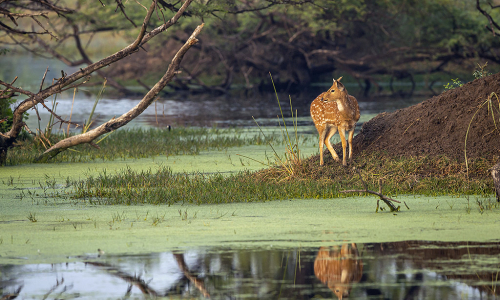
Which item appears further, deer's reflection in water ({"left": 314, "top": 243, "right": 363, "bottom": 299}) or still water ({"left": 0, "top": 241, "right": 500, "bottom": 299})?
A: deer's reflection in water ({"left": 314, "top": 243, "right": 363, "bottom": 299})

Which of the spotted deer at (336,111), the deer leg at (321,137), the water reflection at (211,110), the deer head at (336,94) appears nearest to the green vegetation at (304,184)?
the deer leg at (321,137)

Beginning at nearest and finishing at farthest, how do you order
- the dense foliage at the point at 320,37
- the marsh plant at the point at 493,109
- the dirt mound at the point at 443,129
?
1. the marsh plant at the point at 493,109
2. the dirt mound at the point at 443,129
3. the dense foliage at the point at 320,37

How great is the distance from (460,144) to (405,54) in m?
29.0

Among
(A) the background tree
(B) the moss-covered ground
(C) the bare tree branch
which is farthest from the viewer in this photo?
(A) the background tree

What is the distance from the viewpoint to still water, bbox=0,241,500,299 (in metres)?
5.09

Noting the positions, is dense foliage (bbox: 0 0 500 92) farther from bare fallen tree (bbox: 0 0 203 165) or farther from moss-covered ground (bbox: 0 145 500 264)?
moss-covered ground (bbox: 0 145 500 264)

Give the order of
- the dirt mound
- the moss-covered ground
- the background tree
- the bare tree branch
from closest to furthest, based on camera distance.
Answer: the moss-covered ground
the dirt mound
the bare tree branch
the background tree

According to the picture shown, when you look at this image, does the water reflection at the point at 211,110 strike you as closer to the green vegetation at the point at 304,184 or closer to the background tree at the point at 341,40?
the background tree at the point at 341,40

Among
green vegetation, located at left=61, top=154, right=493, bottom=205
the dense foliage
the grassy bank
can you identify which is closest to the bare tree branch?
the grassy bank

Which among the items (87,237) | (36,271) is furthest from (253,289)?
(87,237)

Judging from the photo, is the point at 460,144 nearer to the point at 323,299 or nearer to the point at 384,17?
the point at 323,299

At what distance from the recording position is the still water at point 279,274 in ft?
16.7

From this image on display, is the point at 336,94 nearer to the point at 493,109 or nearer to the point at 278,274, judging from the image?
the point at 493,109

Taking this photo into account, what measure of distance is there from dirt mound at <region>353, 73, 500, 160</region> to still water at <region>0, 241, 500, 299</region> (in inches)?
160
